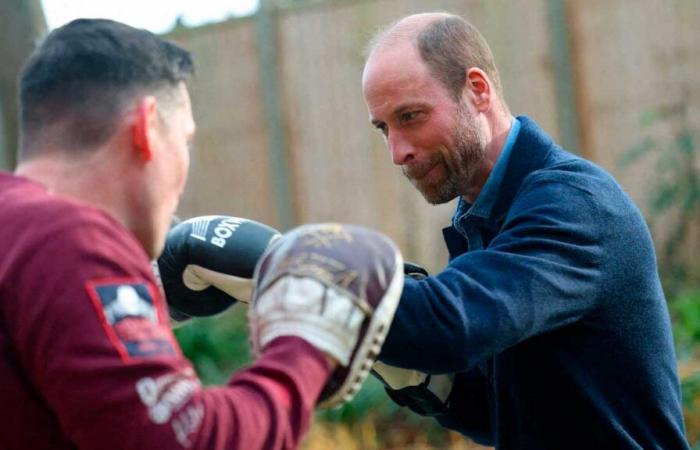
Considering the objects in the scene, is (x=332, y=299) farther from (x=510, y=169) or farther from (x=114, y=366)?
(x=510, y=169)

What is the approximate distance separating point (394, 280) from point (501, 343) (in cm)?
54

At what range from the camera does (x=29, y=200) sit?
6.30 ft

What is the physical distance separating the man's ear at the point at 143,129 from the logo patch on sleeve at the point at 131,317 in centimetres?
28

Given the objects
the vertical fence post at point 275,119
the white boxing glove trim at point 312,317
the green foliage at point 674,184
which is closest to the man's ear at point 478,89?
the white boxing glove trim at point 312,317

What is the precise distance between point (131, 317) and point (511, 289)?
1072mm

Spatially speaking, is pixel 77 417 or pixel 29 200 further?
pixel 29 200

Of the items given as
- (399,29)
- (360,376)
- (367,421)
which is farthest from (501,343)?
(367,421)

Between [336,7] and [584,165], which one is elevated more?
[584,165]

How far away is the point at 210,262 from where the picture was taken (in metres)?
2.96

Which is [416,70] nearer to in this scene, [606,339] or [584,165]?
[584,165]

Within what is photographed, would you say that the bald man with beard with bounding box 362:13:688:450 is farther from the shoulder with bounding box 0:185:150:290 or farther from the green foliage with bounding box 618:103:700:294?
the green foliage with bounding box 618:103:700:294

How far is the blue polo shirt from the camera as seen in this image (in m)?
2.62

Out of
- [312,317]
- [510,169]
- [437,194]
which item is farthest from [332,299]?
[437,194]

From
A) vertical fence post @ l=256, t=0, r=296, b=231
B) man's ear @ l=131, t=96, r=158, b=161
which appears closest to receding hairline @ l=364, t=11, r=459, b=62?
man's ear @ l=131, t=96, r=158, b=161
